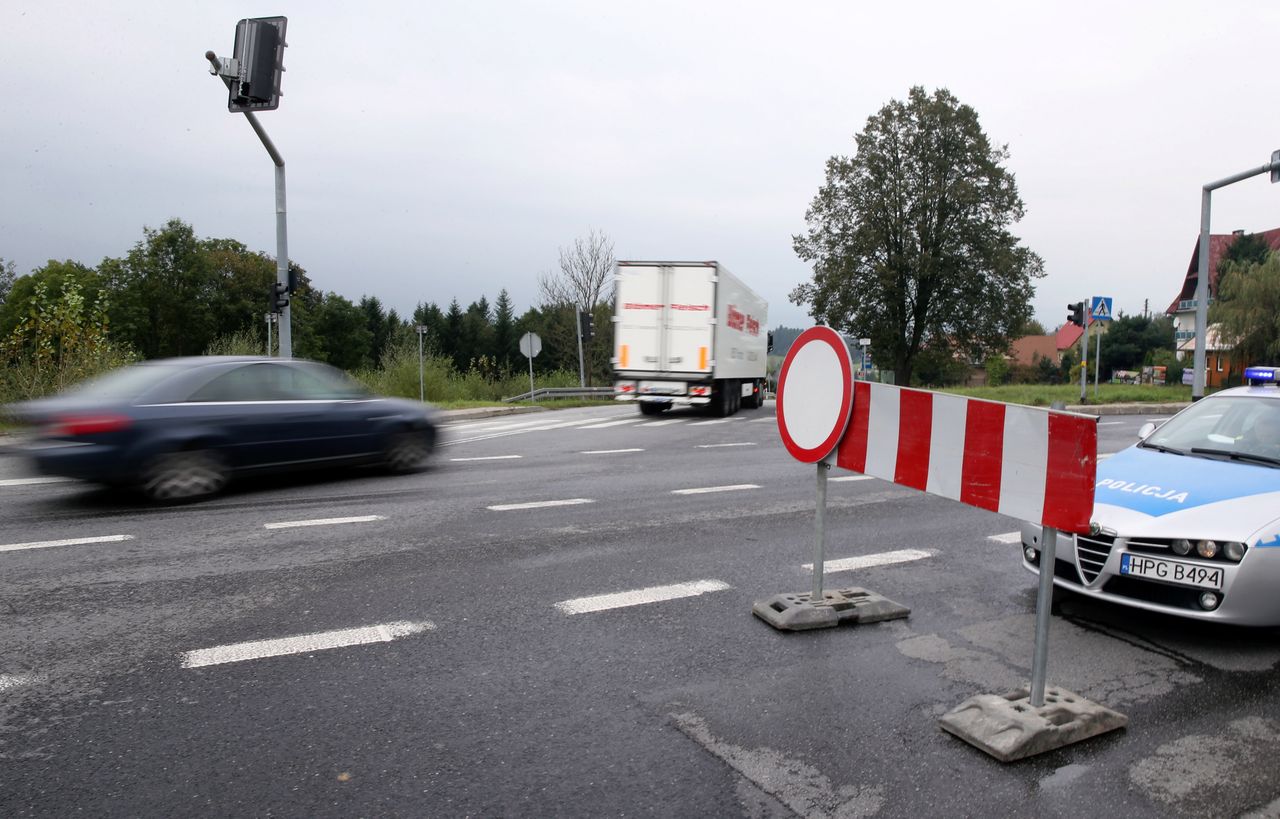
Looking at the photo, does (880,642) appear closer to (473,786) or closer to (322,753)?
(473,786)

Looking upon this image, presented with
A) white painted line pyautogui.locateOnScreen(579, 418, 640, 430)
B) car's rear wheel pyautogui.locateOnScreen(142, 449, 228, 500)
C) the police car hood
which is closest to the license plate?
the police car hood

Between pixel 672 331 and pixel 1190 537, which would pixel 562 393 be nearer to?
pixel 672 331

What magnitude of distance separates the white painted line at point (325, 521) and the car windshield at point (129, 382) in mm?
2067

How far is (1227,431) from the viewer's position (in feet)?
18.6

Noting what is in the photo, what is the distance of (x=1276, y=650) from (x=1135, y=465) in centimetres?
134

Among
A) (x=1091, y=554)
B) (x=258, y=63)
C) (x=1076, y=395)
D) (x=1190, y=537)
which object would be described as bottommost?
(x=1076, y=395)

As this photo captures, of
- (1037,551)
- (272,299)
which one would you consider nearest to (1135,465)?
(1037,551)

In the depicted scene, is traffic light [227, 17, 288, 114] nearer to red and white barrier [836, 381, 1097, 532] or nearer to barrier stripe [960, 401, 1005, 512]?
red and white barrier [836, 381, 1097, 532]

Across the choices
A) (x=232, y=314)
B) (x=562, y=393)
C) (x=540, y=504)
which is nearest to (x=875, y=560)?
(x=540, y=504)

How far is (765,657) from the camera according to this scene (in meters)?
4.21

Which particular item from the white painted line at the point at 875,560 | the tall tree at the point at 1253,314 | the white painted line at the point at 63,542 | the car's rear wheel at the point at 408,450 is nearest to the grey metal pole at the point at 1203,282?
the white painted line at the point at 875,560

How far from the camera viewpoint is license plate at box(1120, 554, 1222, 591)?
424cm

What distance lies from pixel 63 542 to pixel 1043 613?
653 cm

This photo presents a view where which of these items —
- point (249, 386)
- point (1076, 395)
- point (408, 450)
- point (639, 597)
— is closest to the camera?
point (639, 597)
